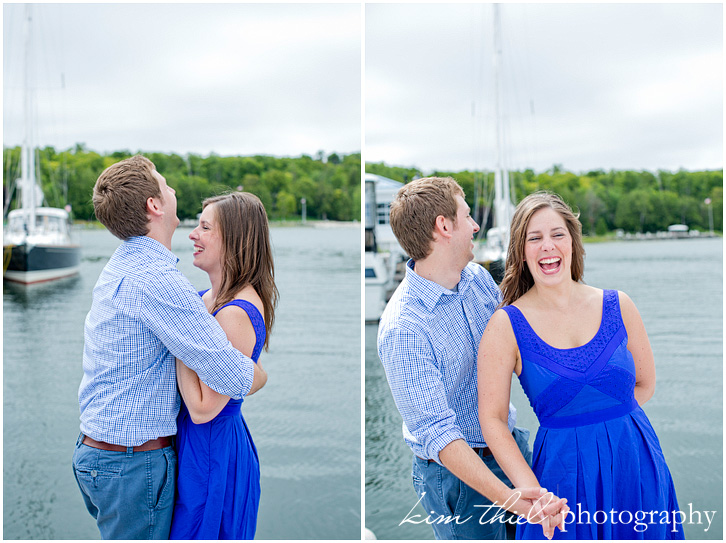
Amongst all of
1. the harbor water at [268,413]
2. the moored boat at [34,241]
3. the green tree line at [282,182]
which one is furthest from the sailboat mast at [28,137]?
the harbor water at [268,413]

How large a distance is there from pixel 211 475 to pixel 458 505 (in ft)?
2.28

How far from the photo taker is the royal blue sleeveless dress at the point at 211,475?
156 cm

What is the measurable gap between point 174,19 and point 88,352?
10667mm

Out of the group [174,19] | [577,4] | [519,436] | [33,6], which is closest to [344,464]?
[577,4]

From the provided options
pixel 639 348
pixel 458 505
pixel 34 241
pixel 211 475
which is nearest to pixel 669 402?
pixel 639 348

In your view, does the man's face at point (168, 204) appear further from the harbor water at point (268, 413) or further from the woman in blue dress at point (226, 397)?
the harbor water at point (268, 413)

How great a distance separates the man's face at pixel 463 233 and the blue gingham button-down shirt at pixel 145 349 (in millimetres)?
Result: 673

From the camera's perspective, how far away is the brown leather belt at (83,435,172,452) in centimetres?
149

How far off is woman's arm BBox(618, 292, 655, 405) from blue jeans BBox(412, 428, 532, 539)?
1.51 feet

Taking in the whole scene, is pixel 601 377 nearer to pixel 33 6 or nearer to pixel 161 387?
pixel 161 387

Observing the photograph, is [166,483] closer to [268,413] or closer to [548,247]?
[548,247]

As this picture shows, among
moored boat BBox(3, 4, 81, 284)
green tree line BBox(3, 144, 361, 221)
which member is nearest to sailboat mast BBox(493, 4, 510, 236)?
green tree line BBox(3, 144, 361, 221)

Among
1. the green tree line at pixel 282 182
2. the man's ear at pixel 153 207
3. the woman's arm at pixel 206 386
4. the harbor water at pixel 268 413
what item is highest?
the green tree line at pixel 282 182

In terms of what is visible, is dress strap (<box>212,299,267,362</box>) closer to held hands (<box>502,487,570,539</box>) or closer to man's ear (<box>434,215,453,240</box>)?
man's ear (<box>434,215,453,240</box>)
